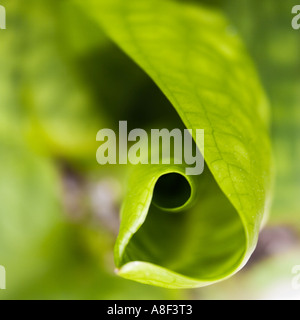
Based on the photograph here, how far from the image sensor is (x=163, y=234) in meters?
0.26

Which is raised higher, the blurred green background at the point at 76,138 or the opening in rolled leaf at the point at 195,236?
the blurred green background at the point at 76,138

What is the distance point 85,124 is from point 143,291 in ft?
0.32

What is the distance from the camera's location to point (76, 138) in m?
0.31

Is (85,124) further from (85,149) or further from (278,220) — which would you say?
(278,220)

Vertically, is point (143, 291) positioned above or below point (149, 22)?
below

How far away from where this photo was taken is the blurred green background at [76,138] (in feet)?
0.99

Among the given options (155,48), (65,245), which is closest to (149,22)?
(155,48)

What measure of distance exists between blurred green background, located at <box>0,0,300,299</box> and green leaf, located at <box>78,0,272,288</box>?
2 centimetres

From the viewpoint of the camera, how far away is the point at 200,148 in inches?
8.0

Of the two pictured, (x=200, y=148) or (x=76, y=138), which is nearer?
(x=200, y=148)

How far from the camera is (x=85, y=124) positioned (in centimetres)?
31

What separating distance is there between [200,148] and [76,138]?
118 mm

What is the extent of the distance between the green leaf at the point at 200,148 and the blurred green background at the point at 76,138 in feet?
0.08

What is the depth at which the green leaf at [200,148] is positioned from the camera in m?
0.21
